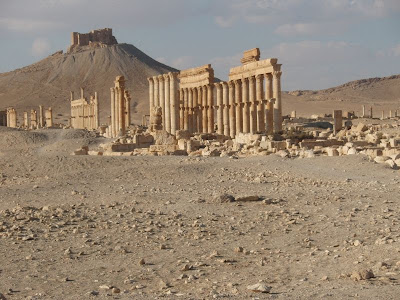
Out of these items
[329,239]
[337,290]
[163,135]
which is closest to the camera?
[337,290]

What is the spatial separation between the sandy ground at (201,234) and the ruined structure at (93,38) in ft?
456

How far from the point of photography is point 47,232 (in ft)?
37.4

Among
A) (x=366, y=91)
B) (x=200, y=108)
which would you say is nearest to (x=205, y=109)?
(x=200, y=108)

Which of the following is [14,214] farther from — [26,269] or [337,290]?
[337,290]

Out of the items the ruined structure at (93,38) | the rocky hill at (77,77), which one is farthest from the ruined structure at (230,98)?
the ruined structure at (93,38)

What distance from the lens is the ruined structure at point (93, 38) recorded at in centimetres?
15412

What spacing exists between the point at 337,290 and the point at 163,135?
2542 cm

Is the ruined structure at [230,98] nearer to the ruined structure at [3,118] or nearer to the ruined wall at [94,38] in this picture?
the ruined structure at [3,118]

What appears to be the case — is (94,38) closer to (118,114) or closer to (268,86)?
(118,114)

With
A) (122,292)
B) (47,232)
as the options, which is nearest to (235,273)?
(122,292)

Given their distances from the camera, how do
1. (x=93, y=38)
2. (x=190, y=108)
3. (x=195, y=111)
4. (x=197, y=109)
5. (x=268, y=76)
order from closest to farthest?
(x=268, y=76) < (x=197, y=109) < (x=195, y=111) < (x=190, y=108) < (x=93, y=38)

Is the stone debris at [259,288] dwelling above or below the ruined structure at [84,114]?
below

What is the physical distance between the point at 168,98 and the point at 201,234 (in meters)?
36.2

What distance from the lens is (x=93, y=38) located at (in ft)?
508
